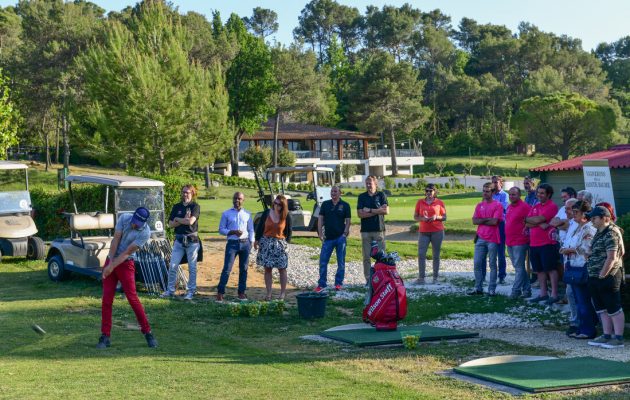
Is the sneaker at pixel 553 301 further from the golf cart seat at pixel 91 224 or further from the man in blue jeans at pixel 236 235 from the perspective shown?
the golf cart seat at pixel 91 224

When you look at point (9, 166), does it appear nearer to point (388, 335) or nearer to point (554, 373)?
point (388, 335)

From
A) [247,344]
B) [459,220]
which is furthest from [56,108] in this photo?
[247,344]

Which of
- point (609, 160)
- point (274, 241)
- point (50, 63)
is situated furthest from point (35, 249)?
point (50, 63)

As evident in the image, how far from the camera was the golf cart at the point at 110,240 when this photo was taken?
14.5 meters

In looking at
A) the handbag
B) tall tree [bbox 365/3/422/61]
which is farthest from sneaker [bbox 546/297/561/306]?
tall tree [bbox 365/3/422/61]

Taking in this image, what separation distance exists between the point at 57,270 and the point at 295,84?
55.8m

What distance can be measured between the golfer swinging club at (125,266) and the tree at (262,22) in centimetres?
10678

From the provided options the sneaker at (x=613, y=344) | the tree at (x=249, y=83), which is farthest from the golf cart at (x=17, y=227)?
the tree at (x=249, y=83)

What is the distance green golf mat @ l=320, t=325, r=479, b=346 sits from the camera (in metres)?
9.76

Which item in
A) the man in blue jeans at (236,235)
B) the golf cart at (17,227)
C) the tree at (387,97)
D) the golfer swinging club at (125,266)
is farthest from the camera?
the tree at (387,97)

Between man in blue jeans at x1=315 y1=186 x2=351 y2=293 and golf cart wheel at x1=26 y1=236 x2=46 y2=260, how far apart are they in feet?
23.8

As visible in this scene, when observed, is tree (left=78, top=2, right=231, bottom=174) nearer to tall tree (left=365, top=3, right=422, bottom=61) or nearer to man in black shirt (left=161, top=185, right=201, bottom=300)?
man in black shirt (left=161, top=185, right=201, bottom=300)

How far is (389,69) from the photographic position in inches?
2950

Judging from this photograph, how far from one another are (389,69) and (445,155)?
15515mm
